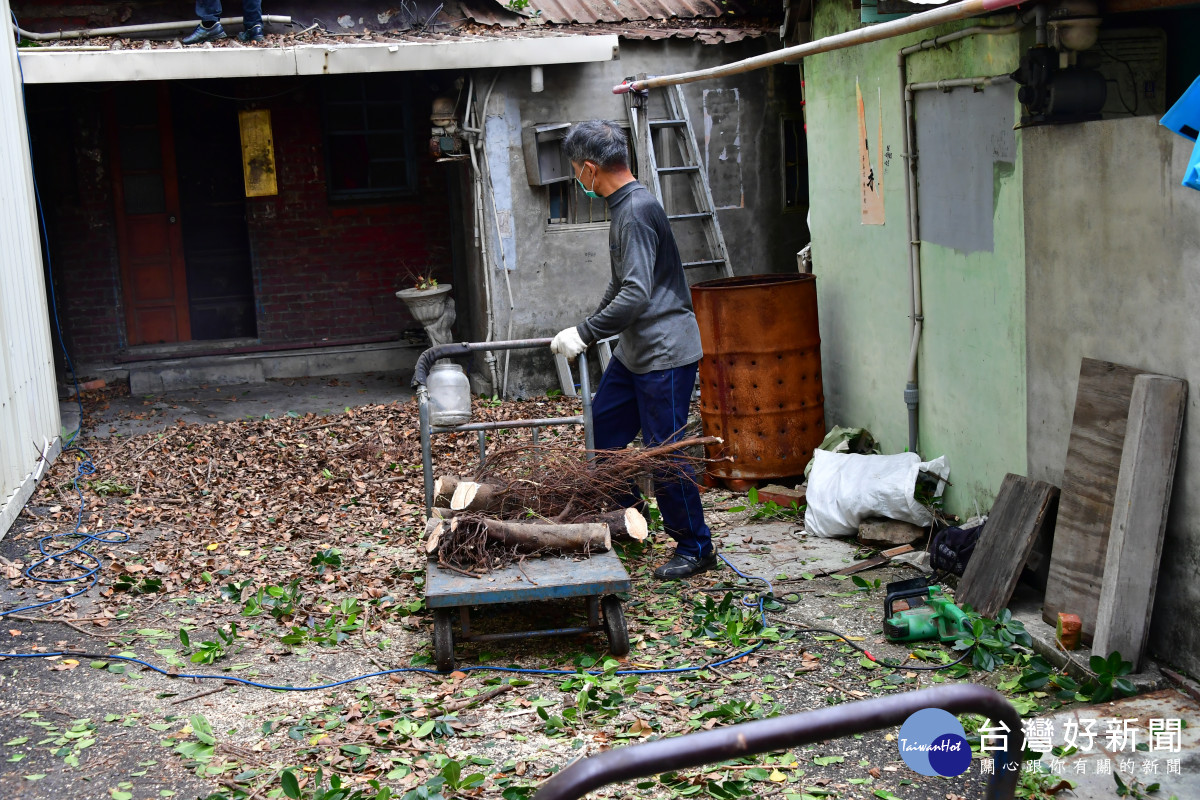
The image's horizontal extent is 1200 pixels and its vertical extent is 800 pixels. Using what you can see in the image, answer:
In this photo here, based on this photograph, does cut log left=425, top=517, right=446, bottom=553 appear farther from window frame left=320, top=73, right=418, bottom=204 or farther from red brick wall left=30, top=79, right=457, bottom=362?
window frame left=320, top=73, right=418, bottom=204

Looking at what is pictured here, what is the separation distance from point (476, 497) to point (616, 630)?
1.01 meters

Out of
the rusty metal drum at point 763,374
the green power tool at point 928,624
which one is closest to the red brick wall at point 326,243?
the rusty metal drum at point 763,374

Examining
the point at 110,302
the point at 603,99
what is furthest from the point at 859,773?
the point at 110,302

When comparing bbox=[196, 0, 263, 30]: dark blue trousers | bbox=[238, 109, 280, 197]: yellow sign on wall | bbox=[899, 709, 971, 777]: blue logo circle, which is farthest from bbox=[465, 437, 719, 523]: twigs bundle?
bbox=[238, 109, 280, 197]: yellow sign on wall

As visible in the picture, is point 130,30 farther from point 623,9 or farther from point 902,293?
point 902,293

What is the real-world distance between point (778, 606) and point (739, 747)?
12.1 feet

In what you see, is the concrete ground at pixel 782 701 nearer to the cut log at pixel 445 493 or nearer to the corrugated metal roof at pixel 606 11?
the cut log at pixel 445 493

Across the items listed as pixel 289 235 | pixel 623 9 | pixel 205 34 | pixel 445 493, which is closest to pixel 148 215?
pixel 289 235

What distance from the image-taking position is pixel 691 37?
11117mm

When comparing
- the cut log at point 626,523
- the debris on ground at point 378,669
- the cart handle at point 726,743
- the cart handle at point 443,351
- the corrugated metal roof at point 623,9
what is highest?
the corrugated metal roof at point 623,9

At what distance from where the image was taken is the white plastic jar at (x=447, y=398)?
5523mm

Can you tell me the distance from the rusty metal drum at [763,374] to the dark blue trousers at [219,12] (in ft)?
20.4

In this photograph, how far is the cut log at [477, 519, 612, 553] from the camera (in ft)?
16.7

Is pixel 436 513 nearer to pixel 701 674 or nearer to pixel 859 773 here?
pixel 701 674
